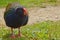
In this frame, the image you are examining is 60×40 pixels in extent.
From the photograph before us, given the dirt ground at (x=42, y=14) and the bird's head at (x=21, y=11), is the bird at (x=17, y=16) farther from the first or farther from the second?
the dirt ground at (x=42, y=14)

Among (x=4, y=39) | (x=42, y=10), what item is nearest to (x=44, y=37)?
(x=4, y=39)

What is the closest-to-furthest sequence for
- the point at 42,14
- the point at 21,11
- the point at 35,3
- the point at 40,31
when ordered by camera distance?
1. the point at 21,11
2. the point at 40,31
3. the point at 42,14
4. the point at 35,3

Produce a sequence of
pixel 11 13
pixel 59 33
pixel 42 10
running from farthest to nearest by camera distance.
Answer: pixel 42 10 < pixel 59 33 < pixel 11 13

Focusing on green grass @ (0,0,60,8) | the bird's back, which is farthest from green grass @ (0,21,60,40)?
green grass @ (0,0,60,8)

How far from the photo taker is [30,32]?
760 centimetres

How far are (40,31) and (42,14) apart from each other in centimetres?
245

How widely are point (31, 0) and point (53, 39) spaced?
5751 mm

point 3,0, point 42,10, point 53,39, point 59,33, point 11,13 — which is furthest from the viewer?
point 3,0

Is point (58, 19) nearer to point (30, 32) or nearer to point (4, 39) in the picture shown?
point (30, 32)

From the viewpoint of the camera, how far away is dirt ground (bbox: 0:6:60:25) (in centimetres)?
948

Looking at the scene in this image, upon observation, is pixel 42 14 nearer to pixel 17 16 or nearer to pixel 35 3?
pixel 35 3

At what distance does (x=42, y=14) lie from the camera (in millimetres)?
10141

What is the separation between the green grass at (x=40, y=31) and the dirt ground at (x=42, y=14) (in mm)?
650

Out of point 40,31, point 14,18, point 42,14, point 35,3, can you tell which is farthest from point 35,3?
point 14,18
